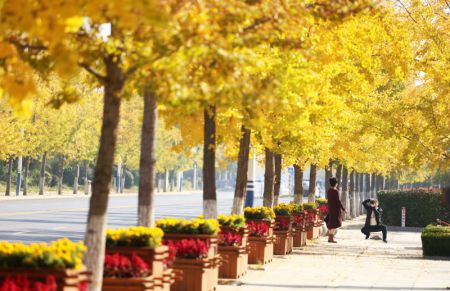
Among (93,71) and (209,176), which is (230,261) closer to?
(209,176)

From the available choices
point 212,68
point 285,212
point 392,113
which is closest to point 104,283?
point 212,68

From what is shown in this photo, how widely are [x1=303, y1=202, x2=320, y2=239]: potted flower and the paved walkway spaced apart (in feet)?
2.82

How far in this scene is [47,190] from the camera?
3952 inches

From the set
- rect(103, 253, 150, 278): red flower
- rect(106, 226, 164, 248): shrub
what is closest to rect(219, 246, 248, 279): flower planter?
rect(106, 226, 164, 248): shrub

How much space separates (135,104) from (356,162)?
1827 inches

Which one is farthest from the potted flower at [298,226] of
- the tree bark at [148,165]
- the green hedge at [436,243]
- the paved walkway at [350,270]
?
the tree bark at [148,165]

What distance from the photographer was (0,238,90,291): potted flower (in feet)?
35.0

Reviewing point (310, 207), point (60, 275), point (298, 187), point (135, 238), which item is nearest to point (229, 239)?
point (135, 238)

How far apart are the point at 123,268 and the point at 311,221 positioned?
25.2 metres

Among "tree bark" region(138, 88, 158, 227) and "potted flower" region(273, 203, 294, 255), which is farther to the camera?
"potted flower" region(273, 203, 294, 255)

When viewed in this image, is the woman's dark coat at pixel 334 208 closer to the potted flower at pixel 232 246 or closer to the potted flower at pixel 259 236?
the potted flower at pixel 259 236

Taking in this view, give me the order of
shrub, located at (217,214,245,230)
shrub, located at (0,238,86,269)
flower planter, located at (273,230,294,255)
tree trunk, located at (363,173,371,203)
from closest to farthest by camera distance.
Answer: shrub, located at (0,238,86,269) → shrub, located at (217,214,245,230) → flower planter, located at (273,230,294,255) → tree trunk, located at (363,173,371,203)

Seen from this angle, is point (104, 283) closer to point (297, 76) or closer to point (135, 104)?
point (297, 76)

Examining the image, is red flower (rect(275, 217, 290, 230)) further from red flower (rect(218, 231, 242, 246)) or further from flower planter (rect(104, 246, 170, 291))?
flower planter (rect(104, 246, 170, 291))
